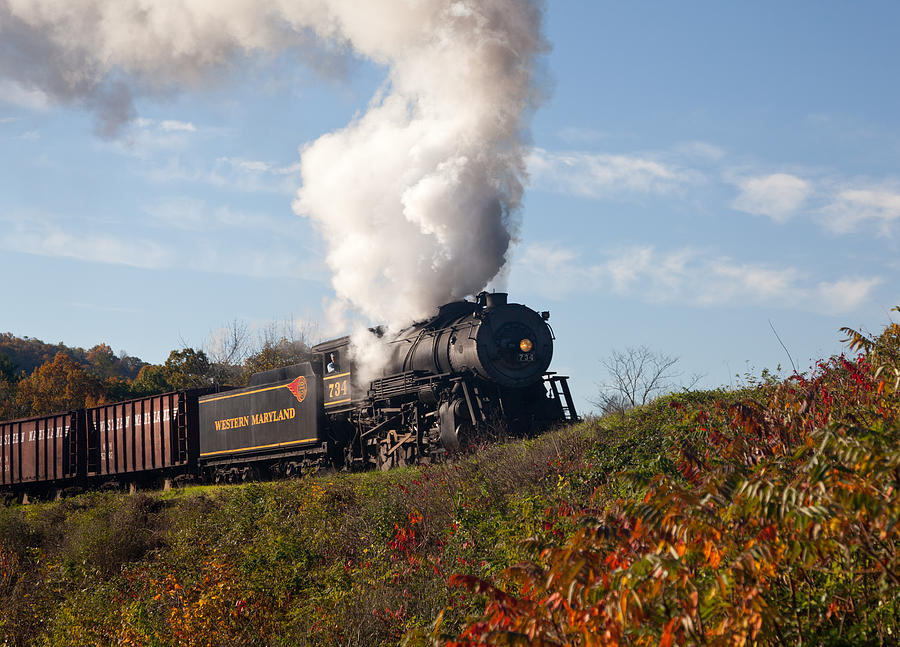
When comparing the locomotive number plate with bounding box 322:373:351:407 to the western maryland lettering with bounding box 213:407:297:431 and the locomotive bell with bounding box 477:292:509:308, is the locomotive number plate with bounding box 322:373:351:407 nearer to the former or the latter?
the western maryland lettering with bounding box 213:407:297:431

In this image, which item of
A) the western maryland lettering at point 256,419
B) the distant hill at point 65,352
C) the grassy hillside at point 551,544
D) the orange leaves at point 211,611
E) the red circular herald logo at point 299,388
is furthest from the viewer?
the distant hill at point 65,352

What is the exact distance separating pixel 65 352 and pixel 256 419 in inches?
4095

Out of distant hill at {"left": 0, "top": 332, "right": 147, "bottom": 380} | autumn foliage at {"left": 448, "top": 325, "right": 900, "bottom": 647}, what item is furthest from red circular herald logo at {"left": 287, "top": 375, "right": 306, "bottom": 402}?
distant hill at {"left": 0, "top": 332, "right": 147, "bottom": 380}

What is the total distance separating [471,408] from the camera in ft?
57.3

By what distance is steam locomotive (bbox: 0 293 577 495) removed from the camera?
18.1m

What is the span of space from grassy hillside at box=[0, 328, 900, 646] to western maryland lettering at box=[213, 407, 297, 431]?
254 centimetres

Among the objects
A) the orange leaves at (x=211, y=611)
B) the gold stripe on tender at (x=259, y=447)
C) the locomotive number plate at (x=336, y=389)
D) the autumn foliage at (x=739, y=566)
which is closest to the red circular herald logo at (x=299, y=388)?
the locomotive number plate at (x=336, y=389)

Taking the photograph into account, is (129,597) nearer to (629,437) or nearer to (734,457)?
(629,437)

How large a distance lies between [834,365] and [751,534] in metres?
7.98

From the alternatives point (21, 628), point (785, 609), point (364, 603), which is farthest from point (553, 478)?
point (21, 628)

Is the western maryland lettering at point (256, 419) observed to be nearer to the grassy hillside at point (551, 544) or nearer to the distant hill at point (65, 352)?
the grassy hillside at point (551, 544)

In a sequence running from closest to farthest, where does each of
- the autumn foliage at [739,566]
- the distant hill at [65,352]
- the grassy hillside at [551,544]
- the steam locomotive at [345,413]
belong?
1. the autumn foliage at [739,566]
2. the grassy hillside at [551,544]
3. the steam locomotive at [345,413]
4. the distant hill at [65,352]

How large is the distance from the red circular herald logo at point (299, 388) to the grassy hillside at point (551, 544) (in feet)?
10.9

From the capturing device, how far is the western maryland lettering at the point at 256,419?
75.9 ft
